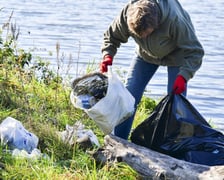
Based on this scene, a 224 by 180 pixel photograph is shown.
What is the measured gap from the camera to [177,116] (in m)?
5.78

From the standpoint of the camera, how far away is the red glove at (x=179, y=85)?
572 centimetres

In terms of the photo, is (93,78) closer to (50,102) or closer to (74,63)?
(50,102)

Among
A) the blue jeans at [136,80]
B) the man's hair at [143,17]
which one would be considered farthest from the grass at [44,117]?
the man's hair at [143,17]

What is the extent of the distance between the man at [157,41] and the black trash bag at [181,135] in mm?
163

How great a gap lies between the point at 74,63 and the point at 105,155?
6042 mm

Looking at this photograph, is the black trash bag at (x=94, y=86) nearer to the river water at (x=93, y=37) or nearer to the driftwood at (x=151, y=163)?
the driftwood at (x=151, y=163)

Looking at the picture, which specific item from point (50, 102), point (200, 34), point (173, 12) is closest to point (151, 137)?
point (173, 12)

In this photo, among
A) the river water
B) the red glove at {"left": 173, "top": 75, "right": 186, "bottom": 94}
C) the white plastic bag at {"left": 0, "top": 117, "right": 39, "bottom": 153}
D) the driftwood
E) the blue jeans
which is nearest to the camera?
the driftwood

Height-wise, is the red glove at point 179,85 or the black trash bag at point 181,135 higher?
the red glove at point 179,85

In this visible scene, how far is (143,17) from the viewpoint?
5398 millimetres

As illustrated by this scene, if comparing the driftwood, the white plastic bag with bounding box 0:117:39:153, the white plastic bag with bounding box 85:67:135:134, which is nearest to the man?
the white plastic bag with bounding box 85:67:135:134

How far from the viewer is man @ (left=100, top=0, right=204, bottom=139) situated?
18.0ft

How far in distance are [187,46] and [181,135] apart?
744 millimetres

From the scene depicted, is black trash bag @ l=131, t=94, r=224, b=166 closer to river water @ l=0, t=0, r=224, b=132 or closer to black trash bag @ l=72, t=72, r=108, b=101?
black trash bag @ l=72, t=72, r=108, b=101
